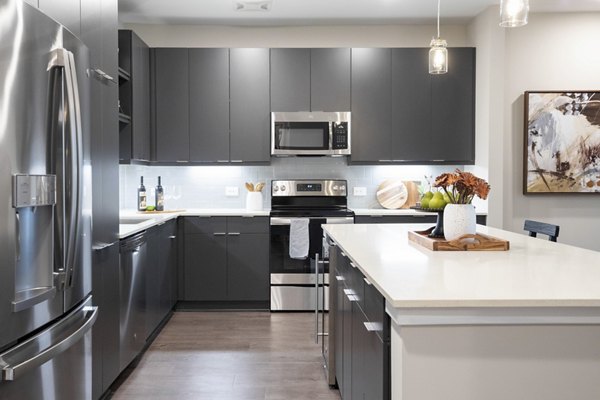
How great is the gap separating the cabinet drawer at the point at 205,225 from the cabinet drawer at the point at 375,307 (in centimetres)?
308

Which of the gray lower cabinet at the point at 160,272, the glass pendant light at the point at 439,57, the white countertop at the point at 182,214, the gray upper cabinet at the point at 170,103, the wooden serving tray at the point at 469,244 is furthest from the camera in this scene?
the gray upper cabinet at the point at 170,103

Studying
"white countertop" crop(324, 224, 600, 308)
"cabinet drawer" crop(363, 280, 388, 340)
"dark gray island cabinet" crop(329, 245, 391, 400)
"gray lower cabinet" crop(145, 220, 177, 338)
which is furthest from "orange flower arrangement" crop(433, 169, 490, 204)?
"gray lower cabinet" crop(145, 220, 177, 338)

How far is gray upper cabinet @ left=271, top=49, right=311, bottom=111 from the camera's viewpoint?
5.04 metres

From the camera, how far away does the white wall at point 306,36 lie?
17.4ft

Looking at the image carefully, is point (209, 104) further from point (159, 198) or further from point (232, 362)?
point (232, 362)

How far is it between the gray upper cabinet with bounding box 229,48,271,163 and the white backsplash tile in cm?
35

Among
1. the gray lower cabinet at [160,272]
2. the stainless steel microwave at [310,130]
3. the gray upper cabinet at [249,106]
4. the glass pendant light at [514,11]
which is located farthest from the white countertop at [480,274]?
the gray upper cabinet at [249,106]

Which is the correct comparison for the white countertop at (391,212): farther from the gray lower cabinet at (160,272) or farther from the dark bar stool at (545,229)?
the gray lower cabinet at (160,272)

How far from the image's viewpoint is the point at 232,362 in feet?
11.6

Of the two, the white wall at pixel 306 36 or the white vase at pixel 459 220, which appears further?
the white wall at pixel 306 36

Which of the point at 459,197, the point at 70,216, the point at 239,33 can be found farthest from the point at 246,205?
the point at 70,216

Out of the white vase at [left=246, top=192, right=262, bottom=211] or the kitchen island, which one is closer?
the kitchen island

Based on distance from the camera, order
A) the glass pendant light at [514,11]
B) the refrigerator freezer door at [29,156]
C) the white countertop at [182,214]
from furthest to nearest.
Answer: the white countertop at [182,214] → the glass pendant light at [514,11] → the refrigerator freezer door at [29,156]

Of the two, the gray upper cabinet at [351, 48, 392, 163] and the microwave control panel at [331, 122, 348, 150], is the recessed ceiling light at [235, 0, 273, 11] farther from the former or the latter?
the microwave control panel at [331, 122, 348, 150]
